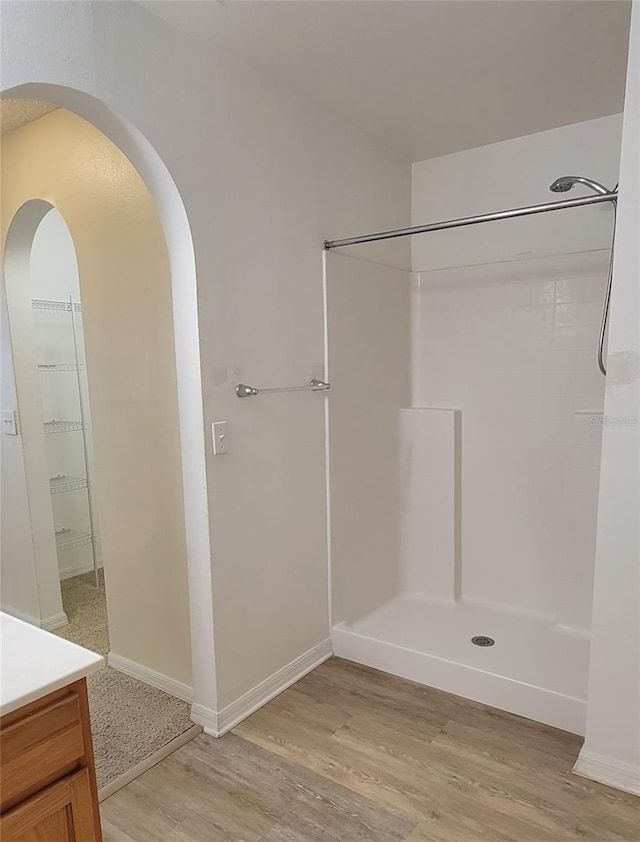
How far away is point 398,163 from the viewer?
2996mm

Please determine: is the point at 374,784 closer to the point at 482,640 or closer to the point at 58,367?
the point at 482,640

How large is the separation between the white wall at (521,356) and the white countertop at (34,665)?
7.51ft

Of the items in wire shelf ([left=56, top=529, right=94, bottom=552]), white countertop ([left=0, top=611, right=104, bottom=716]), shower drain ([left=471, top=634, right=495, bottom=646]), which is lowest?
shower drain ([left=471, top=634, right=495, bottom=646])

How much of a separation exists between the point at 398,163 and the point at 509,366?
1197 millimetres

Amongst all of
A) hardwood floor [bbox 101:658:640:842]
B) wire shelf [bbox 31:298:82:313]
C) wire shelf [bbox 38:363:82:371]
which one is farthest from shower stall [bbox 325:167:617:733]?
wire shelf [bbox 38:363:82:371]

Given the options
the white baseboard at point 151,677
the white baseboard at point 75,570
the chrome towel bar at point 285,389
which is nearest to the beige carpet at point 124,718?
the white baseboard at point 151,677

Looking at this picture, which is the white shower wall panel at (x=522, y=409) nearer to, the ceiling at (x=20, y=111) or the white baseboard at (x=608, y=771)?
the white baseboard at (x=608, y=771)

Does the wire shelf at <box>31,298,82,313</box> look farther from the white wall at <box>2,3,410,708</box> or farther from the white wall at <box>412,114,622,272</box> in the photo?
the white wall at <box>412,114,622,272</box>

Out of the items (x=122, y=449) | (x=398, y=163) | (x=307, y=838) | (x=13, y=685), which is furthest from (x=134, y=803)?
(x=398, y=163)

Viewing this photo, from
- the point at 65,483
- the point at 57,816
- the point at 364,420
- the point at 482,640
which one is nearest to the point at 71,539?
the point at 65,483

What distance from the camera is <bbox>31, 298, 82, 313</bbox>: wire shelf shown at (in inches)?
135

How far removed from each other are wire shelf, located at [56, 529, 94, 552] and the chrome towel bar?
2.13m

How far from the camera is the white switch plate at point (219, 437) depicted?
2.05m

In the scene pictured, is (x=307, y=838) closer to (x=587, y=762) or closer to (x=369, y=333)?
(x=587, y=762)
